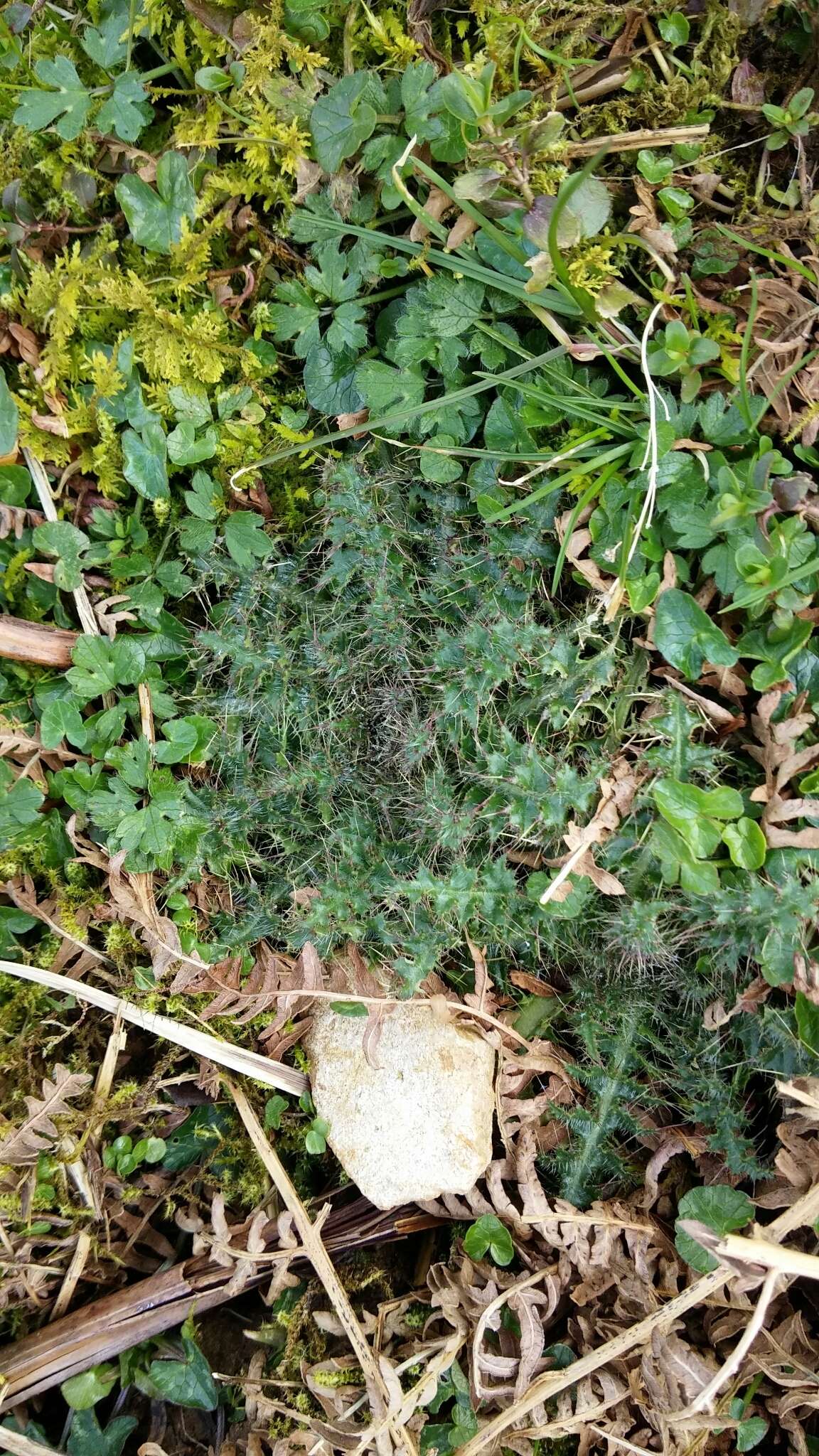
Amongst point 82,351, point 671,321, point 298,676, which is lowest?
point 298,676

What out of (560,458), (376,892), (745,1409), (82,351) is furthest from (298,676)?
(745,1409)

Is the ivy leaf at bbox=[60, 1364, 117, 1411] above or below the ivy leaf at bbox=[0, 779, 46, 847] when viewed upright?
below

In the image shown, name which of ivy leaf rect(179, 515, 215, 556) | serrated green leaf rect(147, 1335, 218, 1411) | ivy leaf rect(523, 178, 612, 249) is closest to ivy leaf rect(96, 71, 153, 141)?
ivy leaf rect(179, 515, 215, 556)

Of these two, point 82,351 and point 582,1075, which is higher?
point 82,351

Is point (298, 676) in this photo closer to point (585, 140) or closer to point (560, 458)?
point (560, 458)

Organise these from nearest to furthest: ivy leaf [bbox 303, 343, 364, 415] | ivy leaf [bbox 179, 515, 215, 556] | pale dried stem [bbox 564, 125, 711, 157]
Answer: pale dried stem [bbox 564, 125, 711, 157], ivy leaf [bbox 303, 343, 364, 415], ivy leaf [bbox 179, 515, 215, 556]

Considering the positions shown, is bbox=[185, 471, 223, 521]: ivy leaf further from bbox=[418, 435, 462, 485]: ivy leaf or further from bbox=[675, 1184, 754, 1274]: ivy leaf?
bbox=[675, 1184, 754, 1274]: ivy leaf

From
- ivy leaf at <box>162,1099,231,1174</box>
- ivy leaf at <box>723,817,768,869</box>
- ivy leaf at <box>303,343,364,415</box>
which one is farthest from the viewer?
ivy leaf at <box>162,1099,231,1174</box>
